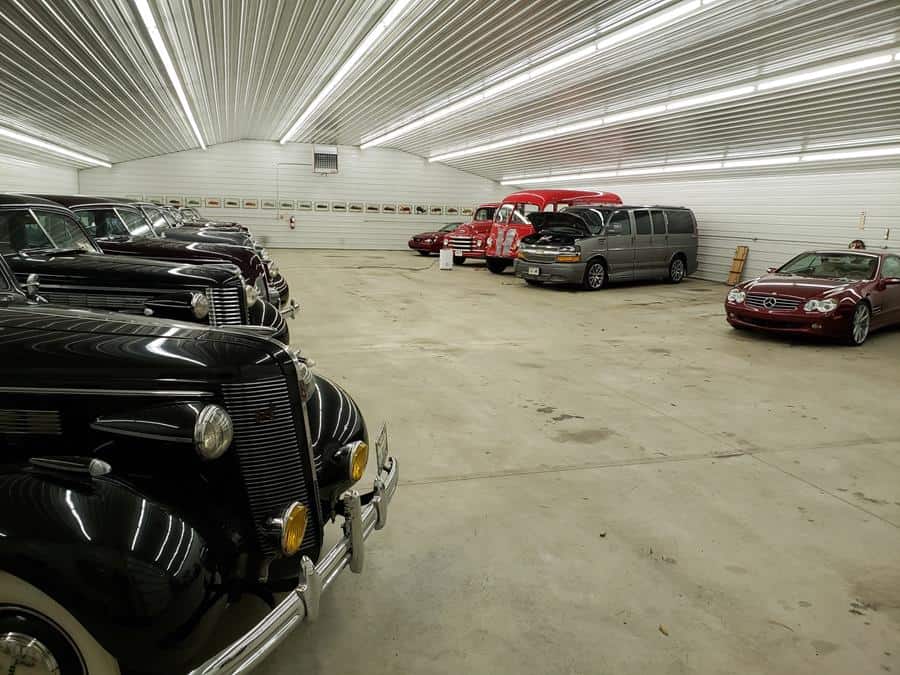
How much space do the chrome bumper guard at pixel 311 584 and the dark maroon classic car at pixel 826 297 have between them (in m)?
6.95

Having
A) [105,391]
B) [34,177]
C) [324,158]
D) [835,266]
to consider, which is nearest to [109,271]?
[105,391]

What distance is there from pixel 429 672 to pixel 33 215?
4.19 m

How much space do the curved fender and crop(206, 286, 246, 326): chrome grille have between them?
2968 mm

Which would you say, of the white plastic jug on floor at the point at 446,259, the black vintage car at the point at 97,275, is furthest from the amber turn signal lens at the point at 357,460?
the white plastic jug on floor at the point at 446,259

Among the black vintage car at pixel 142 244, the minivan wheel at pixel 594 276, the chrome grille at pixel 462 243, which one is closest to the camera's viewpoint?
the black vintage car at pixel 142 244

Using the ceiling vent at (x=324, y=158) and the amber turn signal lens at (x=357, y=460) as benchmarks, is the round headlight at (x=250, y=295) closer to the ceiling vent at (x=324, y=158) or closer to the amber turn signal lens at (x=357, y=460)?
the amber turn signal lens at (x=357, y=460)

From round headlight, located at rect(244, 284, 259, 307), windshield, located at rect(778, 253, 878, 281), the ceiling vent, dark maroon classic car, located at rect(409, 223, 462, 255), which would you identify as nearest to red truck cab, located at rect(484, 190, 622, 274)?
dark maroon classic car, located at rect(409, 223, 462, 255)

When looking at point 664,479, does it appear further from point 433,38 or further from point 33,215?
point 433,38

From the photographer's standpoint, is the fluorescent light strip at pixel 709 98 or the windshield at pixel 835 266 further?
the windshield at pixel 835 266

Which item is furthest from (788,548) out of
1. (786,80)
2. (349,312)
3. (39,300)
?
(786,80)

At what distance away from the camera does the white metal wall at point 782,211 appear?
38.6 feet

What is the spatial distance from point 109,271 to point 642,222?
37.3 ft

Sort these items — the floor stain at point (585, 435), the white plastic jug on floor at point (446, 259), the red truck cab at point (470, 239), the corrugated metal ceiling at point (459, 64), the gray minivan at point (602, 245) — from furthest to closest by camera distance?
the red truck cab at point (470, 239) < the white plastic jug on floor at point (446, 259) < the gray minivan at point (602, 245) < the corrugated metal ceiling at point (459, 64) < the floor stain at point (585, 435)

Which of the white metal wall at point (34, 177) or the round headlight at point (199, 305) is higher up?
the white metal wall at point (34, 177)
